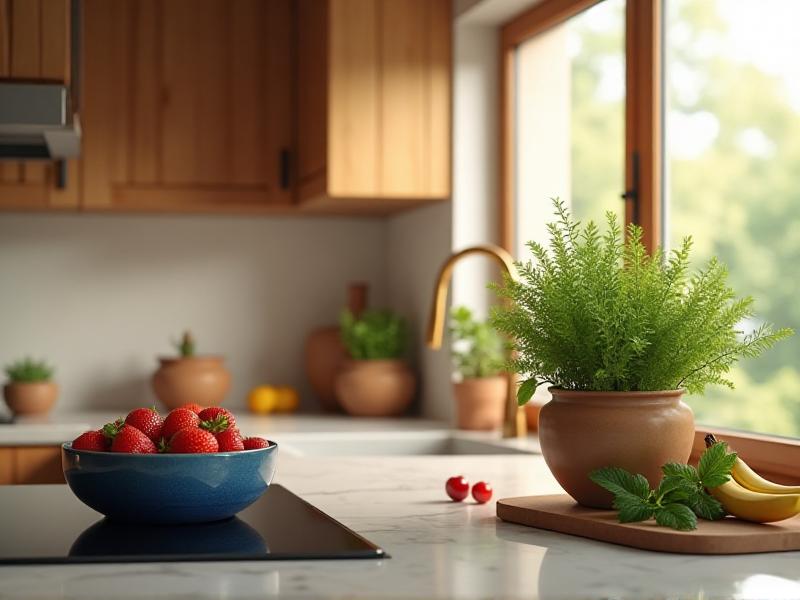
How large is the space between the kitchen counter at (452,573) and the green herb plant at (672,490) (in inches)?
2.0

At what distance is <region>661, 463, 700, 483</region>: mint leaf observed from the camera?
1216 millimetres

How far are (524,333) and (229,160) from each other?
2.18 m

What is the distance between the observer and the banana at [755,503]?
1.19 meters

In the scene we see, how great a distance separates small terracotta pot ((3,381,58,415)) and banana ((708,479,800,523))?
245cm

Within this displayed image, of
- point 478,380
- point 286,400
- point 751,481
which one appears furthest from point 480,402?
point 751,481

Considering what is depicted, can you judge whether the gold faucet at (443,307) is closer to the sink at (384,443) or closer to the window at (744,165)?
the sink at (384,443)

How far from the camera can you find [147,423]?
128cm

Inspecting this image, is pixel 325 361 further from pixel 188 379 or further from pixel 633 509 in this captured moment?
pixel 633 509

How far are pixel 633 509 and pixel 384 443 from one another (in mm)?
1719

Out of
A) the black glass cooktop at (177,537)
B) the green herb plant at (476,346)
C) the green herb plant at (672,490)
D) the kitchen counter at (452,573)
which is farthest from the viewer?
the green herb plant at (476,346)

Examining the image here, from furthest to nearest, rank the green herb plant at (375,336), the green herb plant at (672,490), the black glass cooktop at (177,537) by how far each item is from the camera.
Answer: the green herb plant at (375,336)
the green herb plant at (672,490)
the black glass cooktop at (177,537)

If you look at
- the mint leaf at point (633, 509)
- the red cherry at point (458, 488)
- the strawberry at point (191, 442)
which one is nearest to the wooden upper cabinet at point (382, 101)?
the red cherry at point (458, 488)

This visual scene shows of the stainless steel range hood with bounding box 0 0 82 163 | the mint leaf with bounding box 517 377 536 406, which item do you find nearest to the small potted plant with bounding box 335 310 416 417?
the stainless steel range hood with bounding box 0 0 82 163

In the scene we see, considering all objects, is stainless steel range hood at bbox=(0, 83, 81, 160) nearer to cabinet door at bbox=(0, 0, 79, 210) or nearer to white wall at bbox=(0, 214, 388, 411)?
cabinet door at bbox=(0, 0, 79, 210)
